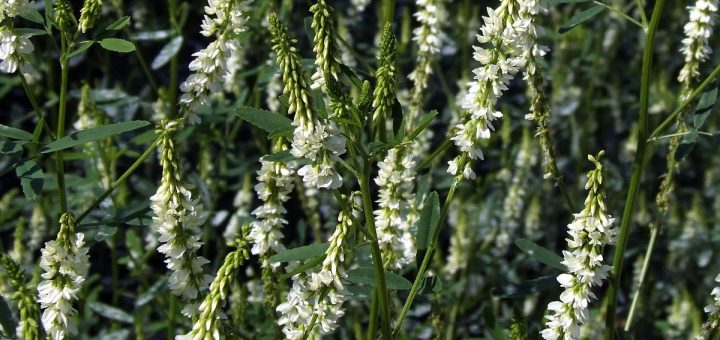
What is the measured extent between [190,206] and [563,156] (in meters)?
4.01

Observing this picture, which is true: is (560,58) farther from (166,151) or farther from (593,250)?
(166,151)

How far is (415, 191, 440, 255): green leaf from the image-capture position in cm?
261

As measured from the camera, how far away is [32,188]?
278cm

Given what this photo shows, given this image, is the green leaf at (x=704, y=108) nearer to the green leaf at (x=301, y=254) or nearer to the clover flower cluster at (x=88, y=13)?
the green leaf at (x=301, y=254)

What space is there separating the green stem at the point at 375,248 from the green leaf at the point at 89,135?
664 mm

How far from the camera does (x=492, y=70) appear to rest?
2275 millimetres

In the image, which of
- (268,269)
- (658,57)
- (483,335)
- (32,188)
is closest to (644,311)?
(483,335)

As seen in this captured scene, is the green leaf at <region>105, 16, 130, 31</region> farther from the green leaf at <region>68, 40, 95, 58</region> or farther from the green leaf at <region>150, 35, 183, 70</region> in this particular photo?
the green leaf at <region>150, 35, 183, 70</region>

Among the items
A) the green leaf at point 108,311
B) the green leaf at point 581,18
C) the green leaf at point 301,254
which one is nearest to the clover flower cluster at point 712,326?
the green leaf at point 581,18

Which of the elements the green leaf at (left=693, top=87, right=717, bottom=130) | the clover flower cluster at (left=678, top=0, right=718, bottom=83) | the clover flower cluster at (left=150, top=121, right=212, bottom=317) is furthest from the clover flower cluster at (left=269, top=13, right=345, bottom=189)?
the green leaf at (left=693, top=87, right=717, bottom=130)

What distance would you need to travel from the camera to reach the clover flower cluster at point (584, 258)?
2264mm

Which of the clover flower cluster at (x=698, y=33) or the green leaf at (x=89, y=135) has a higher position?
the clover flower cluster at (x=698, y=33)

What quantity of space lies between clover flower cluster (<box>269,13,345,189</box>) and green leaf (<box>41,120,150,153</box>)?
24.5 inches

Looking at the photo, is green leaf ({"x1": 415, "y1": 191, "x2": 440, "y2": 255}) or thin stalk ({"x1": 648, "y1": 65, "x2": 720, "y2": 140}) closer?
green leaf ({"x1": 415, "y1": 191, "x2": 440, "y2": 255})
